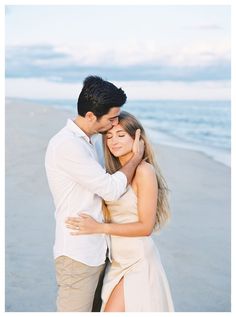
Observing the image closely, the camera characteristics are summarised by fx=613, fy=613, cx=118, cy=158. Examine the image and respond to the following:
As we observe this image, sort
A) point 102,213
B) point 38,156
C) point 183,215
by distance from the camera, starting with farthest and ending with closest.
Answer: point 38,156 → point 183,215 → point 102,213

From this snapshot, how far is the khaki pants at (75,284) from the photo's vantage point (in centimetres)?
253

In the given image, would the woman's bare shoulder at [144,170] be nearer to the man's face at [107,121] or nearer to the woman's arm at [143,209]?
the woman's arm at [143,209]

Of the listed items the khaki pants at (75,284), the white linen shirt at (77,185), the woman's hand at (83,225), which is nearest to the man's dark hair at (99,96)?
the white linen shirt at (77,185)

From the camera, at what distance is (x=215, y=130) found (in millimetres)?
14109

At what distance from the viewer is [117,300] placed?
2662 mm

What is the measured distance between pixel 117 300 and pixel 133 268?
154 millimetres

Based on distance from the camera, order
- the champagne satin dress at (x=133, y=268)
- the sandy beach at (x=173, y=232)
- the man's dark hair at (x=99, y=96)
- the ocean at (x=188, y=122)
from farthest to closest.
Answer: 1. the ocean at (x=188, y=122)
2. the sandy beach at (x=173, y=232)
3. the champagne satin dress at (x=133, y=268)
4. the man's dark hair at (x=99, y=96)

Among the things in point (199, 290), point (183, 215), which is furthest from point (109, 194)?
point (183, 215)

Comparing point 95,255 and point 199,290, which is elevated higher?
point 95,255

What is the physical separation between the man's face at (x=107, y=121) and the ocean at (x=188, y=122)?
7.24m

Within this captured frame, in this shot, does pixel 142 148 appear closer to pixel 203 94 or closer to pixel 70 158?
pixel 70 158

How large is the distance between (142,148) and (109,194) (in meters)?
0.35

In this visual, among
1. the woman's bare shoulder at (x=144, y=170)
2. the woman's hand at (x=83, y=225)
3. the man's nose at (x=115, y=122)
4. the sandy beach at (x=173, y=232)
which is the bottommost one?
the sandy beach at (x=173, y=232)

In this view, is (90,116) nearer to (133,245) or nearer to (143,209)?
(143,209)
